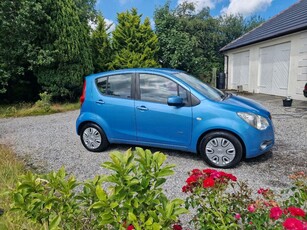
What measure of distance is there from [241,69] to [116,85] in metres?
12.6

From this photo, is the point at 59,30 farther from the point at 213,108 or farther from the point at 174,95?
the point at 213,108

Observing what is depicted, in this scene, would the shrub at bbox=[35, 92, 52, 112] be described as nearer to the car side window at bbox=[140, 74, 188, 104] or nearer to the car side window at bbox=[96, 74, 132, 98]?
the car side window at bbox=[96, 74, 132, 98]

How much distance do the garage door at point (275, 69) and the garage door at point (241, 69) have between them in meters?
1.49

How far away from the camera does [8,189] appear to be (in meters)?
2.64

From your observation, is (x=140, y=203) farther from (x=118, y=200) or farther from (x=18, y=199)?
(x=18, y=199)

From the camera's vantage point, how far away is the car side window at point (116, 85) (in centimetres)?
432

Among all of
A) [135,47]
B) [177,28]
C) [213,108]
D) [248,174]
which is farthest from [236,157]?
[177,28]

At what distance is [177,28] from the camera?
61.4ft

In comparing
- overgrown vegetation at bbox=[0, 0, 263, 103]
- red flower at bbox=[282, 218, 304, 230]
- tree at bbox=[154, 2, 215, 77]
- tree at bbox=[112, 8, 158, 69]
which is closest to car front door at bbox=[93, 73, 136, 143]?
red flower at bbox=[282, 218, 304, 230]

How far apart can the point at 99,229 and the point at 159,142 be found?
8.23ft

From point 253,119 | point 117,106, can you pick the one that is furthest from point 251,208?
point 117,106

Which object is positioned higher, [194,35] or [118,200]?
[194,35]

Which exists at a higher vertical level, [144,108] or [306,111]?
[144,108]

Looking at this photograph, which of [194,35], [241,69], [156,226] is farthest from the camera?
[194,35]
